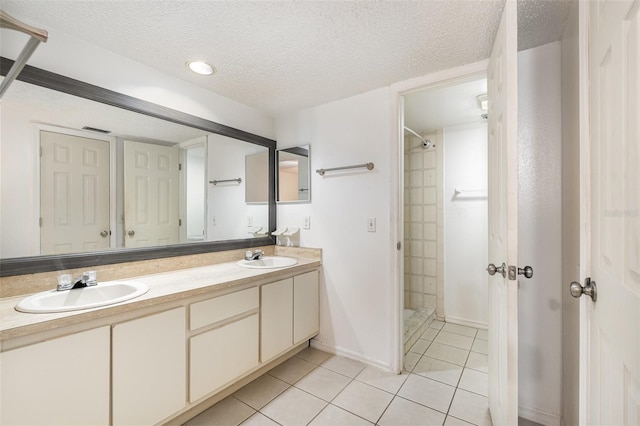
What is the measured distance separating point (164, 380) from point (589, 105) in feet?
6.89

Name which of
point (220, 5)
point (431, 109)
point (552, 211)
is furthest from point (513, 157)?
point (431, 109)

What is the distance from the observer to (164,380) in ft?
4.53

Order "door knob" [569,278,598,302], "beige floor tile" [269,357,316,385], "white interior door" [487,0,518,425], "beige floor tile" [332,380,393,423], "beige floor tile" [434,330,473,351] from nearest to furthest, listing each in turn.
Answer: "door knob" [569,278,598,302]
"white interior door" [487,0,518,425]
"beige floor tile" [332,380,393,423]
"beige floor tile" [269,357,316,385]
"beige floor tile" [434,330,473,351]

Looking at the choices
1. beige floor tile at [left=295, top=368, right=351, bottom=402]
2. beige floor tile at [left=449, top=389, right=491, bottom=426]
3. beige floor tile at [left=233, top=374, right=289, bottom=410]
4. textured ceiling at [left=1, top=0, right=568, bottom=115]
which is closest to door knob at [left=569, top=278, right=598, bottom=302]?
beige floor tile at [left=449, top=389, right=491, bottom=426]

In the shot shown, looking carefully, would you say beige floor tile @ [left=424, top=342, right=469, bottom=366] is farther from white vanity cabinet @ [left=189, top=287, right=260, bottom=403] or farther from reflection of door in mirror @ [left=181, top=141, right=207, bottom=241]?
reflection of door in mirror @ [left=181, top=141, right=207, bottom=241]

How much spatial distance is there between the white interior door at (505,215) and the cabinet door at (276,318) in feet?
4.38

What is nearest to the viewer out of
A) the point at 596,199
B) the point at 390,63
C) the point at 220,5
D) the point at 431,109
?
the point at 596,199

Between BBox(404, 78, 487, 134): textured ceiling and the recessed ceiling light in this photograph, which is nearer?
the recessed ceiling light

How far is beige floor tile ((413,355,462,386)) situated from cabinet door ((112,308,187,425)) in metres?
1.65

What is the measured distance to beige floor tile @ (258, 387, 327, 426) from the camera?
1590mm

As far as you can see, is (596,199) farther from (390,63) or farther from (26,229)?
(26,229)

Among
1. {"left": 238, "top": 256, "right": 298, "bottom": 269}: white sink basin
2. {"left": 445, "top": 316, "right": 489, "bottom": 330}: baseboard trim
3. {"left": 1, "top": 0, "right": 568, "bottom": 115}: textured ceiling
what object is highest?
{"left": 1, "top": 0, "right": 568, "bottom": 115}: textured ceiling

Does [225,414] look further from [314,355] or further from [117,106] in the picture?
[117,106]

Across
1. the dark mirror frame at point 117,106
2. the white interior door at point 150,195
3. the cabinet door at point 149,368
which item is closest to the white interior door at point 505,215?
the cabinet door at point 149,368
